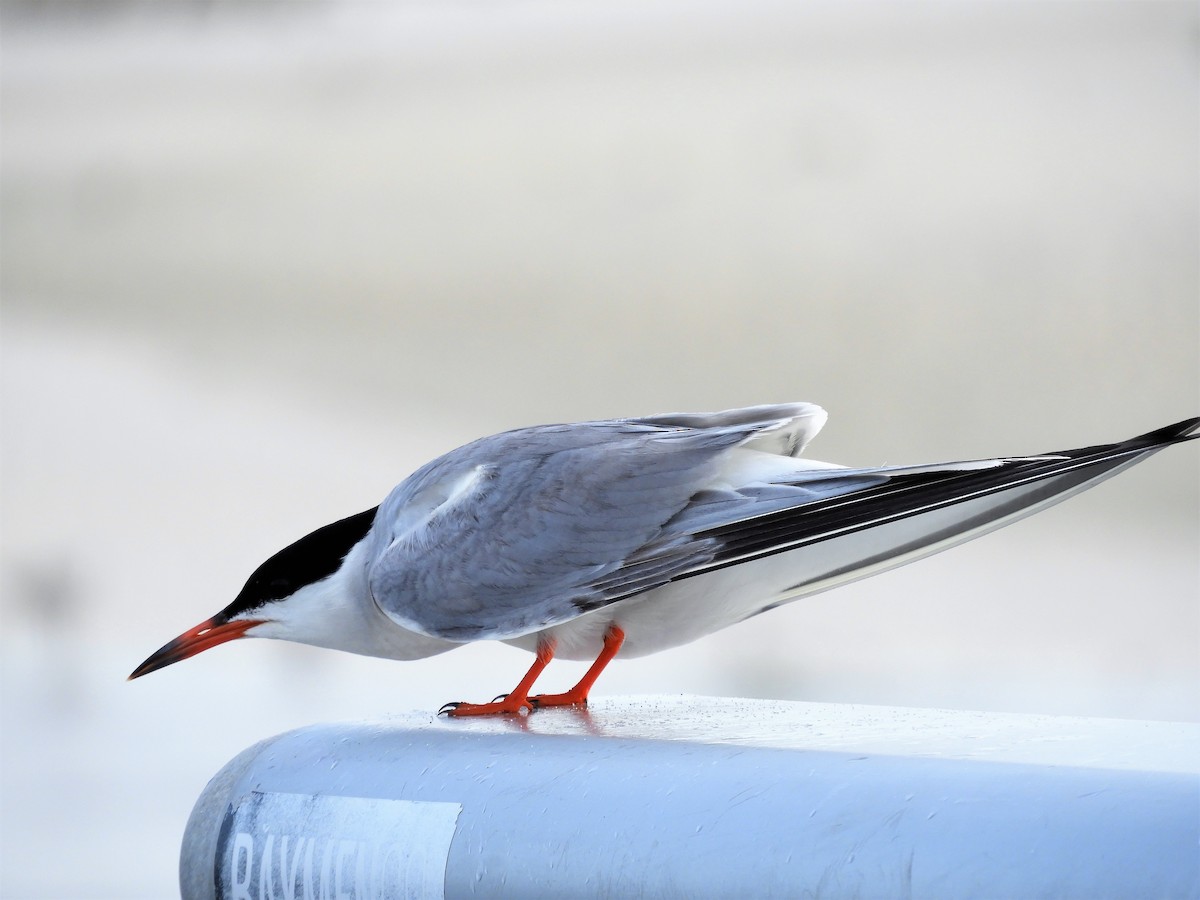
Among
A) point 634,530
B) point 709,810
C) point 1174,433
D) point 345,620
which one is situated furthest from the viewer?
point 345,620

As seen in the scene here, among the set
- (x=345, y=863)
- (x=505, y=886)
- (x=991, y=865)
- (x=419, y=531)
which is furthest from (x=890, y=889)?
(x=419, y=531)

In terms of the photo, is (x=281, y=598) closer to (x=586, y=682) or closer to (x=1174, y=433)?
(x=586, y=682)

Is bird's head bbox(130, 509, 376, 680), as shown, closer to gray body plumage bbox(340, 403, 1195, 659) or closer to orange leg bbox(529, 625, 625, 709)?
gray body plumage bbox(340, 403, 1195, 659)

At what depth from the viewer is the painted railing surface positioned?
0.66m

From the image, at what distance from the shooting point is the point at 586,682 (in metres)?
1.15

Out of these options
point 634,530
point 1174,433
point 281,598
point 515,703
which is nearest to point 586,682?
point 515,703

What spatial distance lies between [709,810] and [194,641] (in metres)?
0.65

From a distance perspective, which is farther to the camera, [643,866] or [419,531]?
[419,531]

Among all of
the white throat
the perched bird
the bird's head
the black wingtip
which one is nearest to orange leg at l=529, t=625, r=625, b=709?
the perched bird

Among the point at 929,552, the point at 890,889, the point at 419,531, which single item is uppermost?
the point at 419,531

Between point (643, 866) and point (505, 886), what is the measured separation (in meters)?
0.10

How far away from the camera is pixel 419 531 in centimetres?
112

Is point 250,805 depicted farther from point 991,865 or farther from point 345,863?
point 991,865

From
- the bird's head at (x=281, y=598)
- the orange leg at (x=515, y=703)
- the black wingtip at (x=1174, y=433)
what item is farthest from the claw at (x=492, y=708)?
the black wingtip at (x=1174, y=433)
